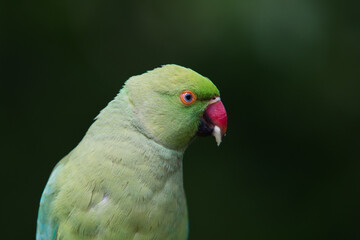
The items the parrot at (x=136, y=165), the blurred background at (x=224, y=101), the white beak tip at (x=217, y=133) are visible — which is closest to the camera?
the parrot at (x=136, y=165)

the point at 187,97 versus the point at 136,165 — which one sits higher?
the point at 187,97

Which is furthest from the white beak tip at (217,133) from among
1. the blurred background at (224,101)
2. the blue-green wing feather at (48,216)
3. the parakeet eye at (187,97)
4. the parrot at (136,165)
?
the blurred background at (224,101)

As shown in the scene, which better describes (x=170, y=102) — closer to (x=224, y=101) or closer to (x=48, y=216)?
(x=48, y=216)

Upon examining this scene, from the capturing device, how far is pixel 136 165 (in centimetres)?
169

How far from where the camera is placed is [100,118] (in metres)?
1.83

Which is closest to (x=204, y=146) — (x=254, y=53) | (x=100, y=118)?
(x=254, y=53)

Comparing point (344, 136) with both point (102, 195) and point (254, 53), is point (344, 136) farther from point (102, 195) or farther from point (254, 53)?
point (102, 195)

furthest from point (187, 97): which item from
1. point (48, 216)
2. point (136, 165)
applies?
point (48, 216)

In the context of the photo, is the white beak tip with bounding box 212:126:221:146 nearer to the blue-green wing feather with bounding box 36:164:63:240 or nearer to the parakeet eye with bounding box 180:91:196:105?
the parakeet eye with bounding box 180:91:196:105

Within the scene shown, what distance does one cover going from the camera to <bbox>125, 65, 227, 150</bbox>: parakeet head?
5.69 feet

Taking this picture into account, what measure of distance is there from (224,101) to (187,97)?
1.36m

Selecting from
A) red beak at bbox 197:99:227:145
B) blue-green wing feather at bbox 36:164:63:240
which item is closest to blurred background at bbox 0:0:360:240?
red beak at bbox 197:99:227:145

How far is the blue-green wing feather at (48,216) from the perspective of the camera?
1748 millimetres

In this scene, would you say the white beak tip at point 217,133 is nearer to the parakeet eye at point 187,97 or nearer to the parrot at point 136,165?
the parrot at point 136,165
